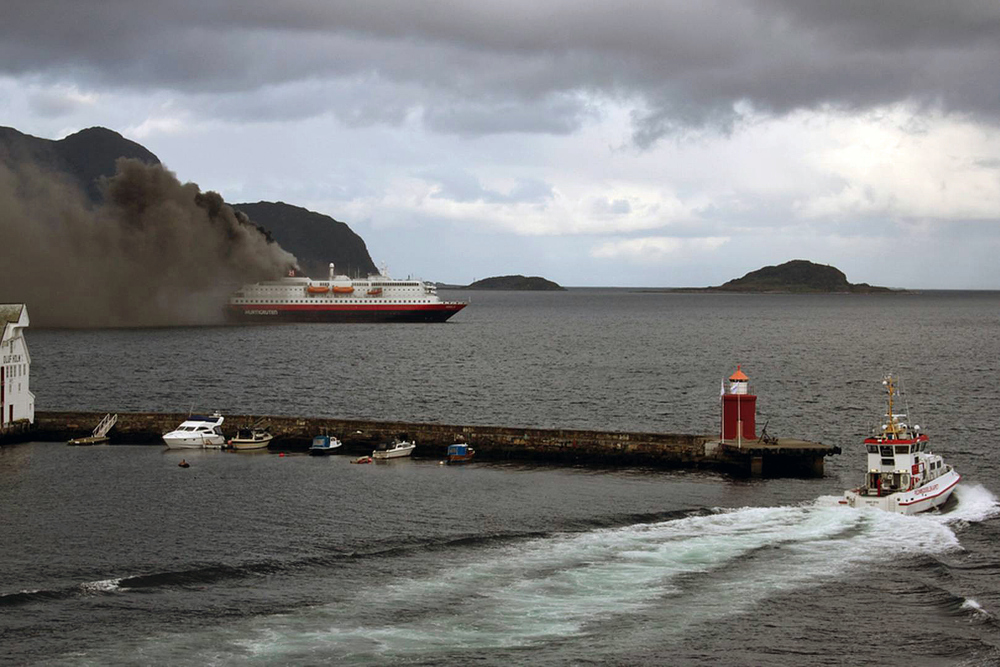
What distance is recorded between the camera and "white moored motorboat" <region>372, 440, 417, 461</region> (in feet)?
129

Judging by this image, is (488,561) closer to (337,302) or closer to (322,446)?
(322,446)

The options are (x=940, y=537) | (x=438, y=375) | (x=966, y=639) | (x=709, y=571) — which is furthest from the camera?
(x=438, y=375)

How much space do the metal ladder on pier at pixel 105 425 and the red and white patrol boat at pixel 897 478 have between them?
1201 inches

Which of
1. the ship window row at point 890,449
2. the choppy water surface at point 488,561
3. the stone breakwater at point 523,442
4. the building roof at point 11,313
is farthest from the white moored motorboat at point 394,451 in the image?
the ship window row at point 890,449

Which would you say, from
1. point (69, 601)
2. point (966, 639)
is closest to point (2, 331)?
point (69, 601)

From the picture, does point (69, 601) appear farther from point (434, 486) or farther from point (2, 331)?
point (2, 331)

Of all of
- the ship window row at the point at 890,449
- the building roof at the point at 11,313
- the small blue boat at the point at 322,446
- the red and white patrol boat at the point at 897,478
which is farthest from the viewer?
the building roof at the point at 11,313

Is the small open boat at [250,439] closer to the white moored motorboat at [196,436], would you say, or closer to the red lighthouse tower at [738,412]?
the white moored motorboat at [196,436]

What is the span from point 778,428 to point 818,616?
29.1m

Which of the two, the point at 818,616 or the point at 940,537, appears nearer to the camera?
the point at 818,616

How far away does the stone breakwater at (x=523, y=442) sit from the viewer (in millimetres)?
36719

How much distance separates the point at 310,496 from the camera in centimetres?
3275

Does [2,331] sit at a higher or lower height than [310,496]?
higher

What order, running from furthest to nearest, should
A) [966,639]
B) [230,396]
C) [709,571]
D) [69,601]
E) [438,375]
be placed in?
1. [438,375]
2. [230,396]
3. [709,571]
4. [69,601]
5. [966,639]
